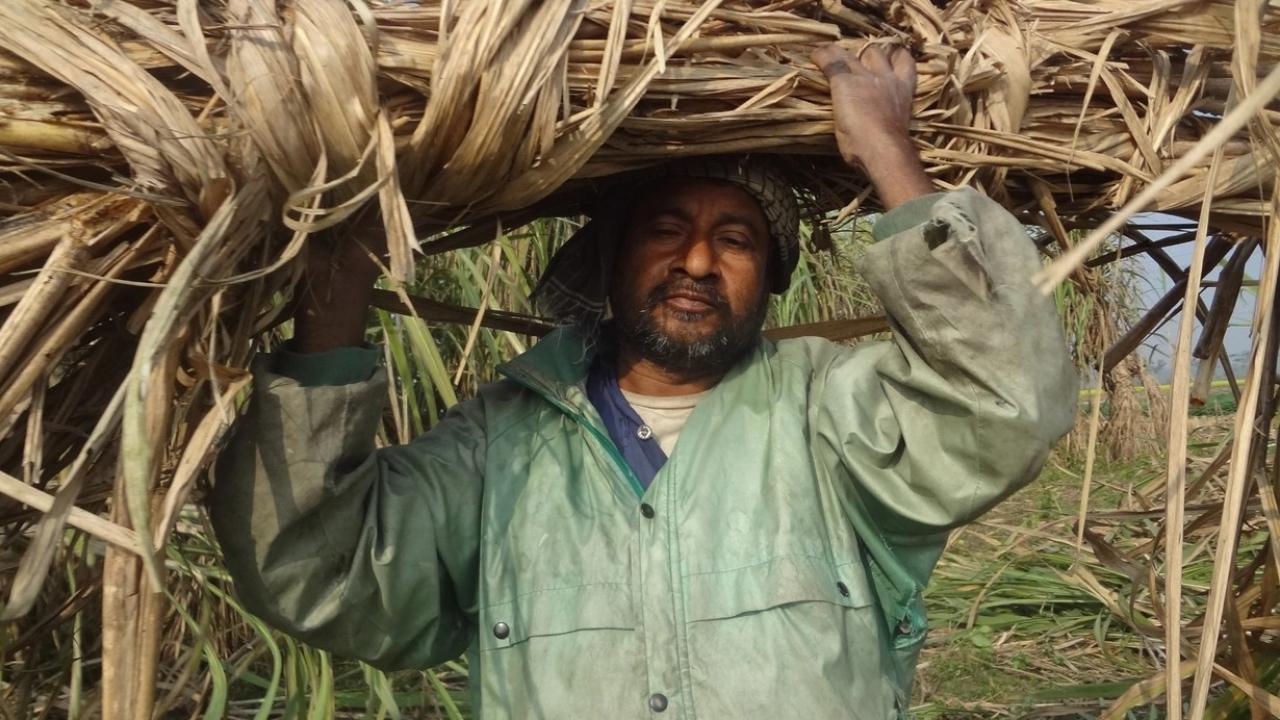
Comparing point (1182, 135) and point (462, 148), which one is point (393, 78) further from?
point (1182, 135)

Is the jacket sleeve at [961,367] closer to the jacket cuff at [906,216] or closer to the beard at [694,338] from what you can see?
the jacket cuff at [906,216]

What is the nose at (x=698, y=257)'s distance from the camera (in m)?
1.90

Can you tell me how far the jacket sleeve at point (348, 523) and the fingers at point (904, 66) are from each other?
0.75 m

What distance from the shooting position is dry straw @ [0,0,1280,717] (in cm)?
110

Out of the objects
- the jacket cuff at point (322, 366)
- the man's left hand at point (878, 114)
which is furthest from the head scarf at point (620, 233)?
the jacket cuff at point (322, 366)

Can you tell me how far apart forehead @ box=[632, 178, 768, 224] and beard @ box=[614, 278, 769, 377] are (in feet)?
0.38

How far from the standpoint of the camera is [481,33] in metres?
1.23

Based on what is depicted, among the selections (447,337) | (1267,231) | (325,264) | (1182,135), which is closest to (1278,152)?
(1267,231)

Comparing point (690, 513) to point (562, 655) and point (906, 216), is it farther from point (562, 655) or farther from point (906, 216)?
point (906, 216)

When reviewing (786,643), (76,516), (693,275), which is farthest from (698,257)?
(76,516)

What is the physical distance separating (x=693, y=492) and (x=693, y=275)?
0.38 metres

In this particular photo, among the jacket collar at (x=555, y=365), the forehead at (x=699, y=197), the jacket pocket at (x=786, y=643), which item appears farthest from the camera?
the forehead at (x=699, y=197)

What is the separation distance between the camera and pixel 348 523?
1.50m

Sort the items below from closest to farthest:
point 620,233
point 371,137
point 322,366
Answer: point 371,137 → point 322,366 → point 620,233
